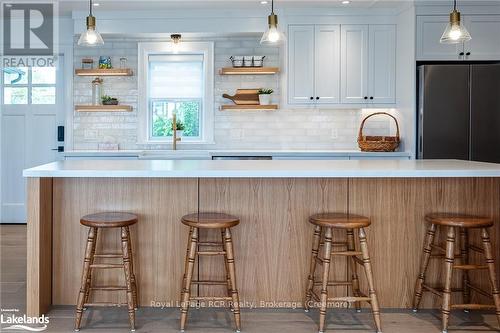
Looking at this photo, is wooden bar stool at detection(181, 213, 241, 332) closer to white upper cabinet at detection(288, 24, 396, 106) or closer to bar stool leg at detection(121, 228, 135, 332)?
bar stool leg at detection(121, 228, 135, 332)

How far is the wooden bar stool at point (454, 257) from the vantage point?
9.87ft

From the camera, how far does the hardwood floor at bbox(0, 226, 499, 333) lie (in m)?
3.08

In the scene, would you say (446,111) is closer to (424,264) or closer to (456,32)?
(456,32)

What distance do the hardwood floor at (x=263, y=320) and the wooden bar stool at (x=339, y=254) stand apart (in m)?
0.14

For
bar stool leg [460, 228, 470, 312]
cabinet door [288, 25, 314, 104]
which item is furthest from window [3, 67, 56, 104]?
bar stool leg [460, 228, 470, 312]

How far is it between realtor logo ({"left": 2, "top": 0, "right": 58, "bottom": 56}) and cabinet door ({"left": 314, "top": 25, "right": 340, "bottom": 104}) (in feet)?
9.24

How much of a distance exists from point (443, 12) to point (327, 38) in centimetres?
116

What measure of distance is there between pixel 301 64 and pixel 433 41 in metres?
1.33

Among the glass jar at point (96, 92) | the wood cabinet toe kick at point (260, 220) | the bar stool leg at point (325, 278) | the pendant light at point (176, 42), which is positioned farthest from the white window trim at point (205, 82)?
the bar stool leg at point (325, 278)

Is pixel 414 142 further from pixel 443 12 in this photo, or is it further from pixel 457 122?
pixel 443 12

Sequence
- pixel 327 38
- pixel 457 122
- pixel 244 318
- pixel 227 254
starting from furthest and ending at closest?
1. pixel 327 38
2. pixel 457 122
3. pixel 244 318
4. pixel 227 254

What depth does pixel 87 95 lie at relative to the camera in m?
5.96

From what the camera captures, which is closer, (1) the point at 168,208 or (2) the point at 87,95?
(1) the point at 168,208

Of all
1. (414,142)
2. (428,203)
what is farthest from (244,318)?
(414,142)
